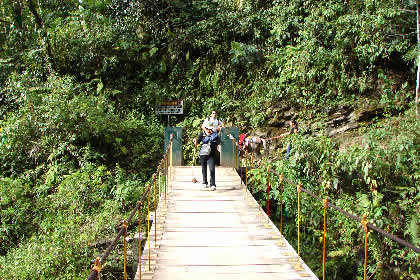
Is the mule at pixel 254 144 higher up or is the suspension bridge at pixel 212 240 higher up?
the mule at pixel 254 144

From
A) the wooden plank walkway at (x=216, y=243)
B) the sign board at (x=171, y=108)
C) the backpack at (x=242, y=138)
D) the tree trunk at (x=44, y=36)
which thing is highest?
the tree trunk at (x=44, y=36)

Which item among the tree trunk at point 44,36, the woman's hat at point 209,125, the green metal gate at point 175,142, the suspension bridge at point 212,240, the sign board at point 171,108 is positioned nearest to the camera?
the suspension bridge at point 212,240

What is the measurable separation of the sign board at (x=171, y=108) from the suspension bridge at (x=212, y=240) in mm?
5717

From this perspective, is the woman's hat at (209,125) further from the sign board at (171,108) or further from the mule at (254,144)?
the sign board at (171,108)

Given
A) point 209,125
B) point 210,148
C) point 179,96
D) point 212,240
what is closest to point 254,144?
point 209,125

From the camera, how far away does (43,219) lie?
8.25 metres

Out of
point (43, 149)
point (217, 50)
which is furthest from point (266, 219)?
point (217, 50)

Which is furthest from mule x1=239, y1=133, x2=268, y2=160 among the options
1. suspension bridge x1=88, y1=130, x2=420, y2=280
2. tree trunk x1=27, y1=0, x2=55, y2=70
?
tree trunk x1=27, y1=0, x2=55, y2=70

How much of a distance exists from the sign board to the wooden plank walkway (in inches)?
243

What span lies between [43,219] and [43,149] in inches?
108

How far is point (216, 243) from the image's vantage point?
480 centimetres

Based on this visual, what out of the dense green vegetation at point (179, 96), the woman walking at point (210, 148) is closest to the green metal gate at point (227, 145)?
the dense green vegetation at point (179, 96)

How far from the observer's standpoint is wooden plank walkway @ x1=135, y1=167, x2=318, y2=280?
3.97 meters

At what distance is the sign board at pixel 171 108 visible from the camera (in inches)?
515
